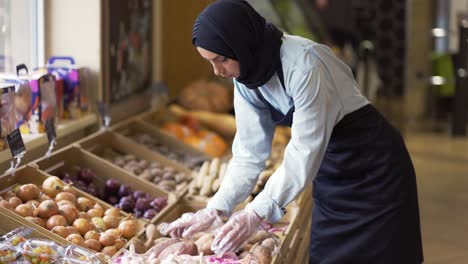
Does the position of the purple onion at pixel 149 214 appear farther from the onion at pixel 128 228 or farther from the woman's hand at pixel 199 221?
the woman's hand at pixel 199 221

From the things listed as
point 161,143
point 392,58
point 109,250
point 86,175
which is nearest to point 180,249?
point 109,250

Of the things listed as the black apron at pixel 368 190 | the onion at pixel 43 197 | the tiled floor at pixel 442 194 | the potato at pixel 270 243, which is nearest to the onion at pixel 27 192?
the onion at pixel 43 197

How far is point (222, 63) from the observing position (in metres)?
2.39

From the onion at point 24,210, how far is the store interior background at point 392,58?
4.55 feet

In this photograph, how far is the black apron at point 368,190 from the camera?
8.43 feet

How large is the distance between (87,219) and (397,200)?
1167mm

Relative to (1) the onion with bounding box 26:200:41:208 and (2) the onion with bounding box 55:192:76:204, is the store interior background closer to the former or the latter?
(2) the onion with bounding box 55:192:76:204

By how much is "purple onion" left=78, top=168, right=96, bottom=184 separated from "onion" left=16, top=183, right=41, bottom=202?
56 centimetres

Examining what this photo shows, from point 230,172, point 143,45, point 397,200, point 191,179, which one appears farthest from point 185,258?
point 143,45

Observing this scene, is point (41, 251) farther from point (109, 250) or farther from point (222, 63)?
point (222, 63)

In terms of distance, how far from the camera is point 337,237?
2670 mm

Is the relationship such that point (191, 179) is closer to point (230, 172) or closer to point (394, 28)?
point (230, 172)

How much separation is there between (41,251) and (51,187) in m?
0.71

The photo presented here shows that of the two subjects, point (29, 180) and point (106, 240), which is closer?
point (106, 240)
